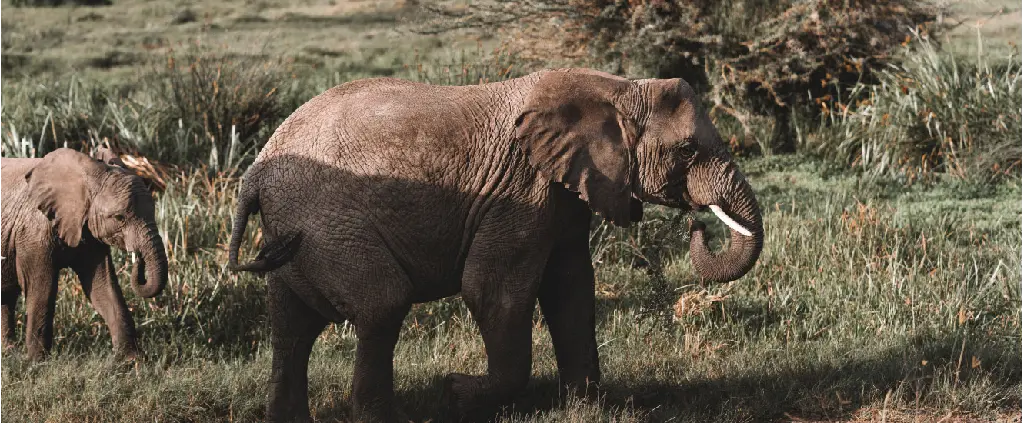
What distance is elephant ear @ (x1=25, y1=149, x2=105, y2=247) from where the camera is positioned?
6.87m

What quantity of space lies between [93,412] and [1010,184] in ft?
28.9

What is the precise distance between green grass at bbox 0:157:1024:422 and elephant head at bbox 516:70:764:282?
1.13 metres

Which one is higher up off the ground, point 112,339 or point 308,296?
point 308,296

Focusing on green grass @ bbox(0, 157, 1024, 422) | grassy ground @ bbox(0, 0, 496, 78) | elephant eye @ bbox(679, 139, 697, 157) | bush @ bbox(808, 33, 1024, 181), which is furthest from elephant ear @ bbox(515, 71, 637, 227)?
grassy ground @ bbox(0, 0, 496, 78)

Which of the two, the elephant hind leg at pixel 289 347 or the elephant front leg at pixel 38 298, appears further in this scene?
the elephant front leg at pixel 38 298

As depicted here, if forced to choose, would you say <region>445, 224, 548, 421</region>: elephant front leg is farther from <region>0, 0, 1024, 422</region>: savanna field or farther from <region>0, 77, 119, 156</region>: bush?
<region>0, 77, 119, 156</region>: bush

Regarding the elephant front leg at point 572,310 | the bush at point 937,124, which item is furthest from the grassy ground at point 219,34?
the elephant front leg at point 572,310

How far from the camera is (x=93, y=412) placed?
6215mm

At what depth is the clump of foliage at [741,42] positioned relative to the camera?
1331 centimetres

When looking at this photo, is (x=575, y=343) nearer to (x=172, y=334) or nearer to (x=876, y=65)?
(x=172, y=334)

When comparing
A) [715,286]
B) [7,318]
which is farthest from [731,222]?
[7,318]

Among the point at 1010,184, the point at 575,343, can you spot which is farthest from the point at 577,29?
the point at 575,343

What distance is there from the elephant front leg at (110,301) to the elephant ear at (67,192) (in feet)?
1.09

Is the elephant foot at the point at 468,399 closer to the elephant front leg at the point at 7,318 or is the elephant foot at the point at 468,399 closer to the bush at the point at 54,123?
the elephant front leg at the point at 7,318
